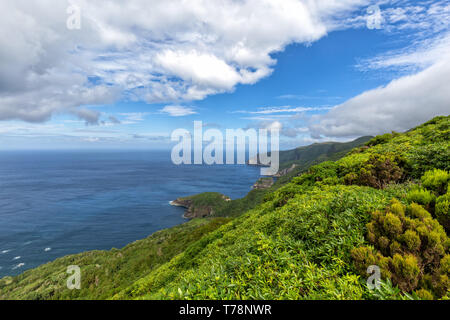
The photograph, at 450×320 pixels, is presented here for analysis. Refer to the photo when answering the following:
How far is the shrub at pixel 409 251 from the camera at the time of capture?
9.82 feet

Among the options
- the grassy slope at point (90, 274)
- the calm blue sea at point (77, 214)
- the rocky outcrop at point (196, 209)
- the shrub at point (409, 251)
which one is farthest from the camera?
the rocky outcrop at point (196, 209)

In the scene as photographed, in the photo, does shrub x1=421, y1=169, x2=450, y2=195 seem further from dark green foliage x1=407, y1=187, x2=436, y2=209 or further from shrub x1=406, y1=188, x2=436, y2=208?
shrub x1=406, y1=188, x2=436, y2=208

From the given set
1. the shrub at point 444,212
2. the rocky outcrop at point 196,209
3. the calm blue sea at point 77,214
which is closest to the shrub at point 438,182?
the shrub at point 444,212

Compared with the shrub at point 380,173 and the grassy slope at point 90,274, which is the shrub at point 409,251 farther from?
the grassy slope at point 90,274

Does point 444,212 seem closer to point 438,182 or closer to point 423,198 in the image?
point 423,198

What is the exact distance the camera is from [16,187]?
16238 centimetres

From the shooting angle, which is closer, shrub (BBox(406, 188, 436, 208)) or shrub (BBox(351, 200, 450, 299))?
shrub (BBox(351, 200, 450, 299))

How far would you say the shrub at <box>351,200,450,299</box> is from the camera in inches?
118

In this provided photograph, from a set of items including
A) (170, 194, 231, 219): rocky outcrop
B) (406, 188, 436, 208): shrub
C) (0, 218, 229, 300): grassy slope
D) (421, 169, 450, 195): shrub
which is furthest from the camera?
(170, 194, 231, 219): rocky outcrop

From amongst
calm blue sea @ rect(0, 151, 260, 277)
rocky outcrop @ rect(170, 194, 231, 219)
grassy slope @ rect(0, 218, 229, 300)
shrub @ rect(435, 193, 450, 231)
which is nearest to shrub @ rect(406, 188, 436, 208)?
shrub @ rect(435, 193, 450, 231)

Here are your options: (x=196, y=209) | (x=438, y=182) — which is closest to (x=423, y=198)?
(x=438, y=182)

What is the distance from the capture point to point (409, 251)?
3.48m

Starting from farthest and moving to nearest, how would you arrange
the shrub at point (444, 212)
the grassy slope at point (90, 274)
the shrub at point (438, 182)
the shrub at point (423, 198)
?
the grassy slope at point (90, 274), the shrub at point (438, 182), the shrub at point (423, 198), the shrub at point (444, 212)

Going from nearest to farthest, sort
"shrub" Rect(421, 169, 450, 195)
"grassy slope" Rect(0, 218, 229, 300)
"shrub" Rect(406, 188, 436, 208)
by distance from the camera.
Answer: "shrub" Rect(406, 188, 436, 208) < "shrub" Rect(421, 169, 450, 195) < "grassy slope" Rect(0, 218, 229, 300)
